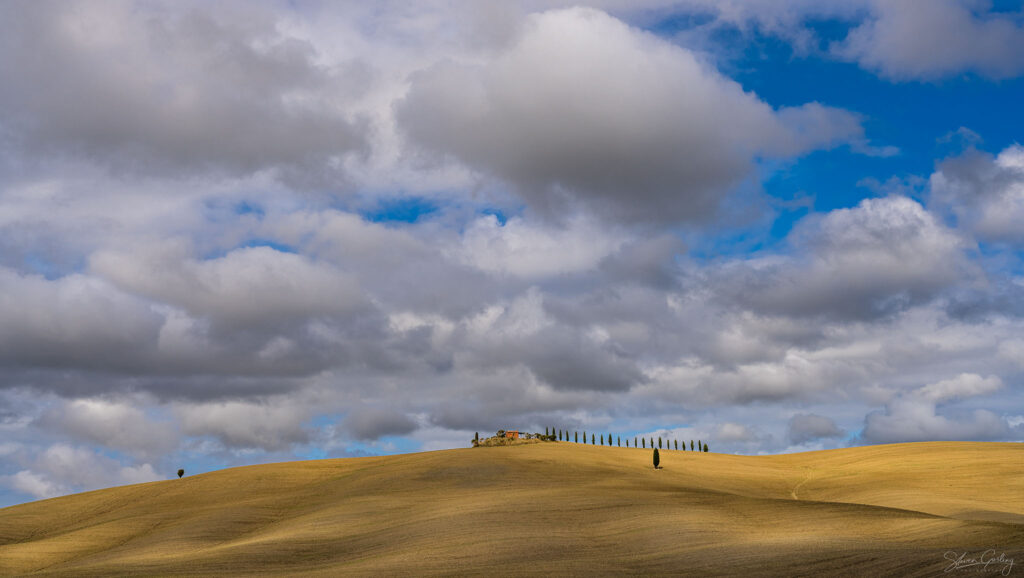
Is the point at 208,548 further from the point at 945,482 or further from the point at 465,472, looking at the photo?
the point at 945,482

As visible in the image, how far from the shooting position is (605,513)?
30.0m

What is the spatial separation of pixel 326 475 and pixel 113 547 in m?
18.5

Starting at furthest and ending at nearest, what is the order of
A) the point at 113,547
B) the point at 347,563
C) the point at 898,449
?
the point at 898,449 < the point at 113,547 < the point at 347,563

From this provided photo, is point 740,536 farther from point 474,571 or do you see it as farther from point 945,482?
point 945,482

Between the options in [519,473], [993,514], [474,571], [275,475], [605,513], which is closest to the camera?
[474,571]

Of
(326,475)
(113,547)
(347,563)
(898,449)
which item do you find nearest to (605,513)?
(347,563)

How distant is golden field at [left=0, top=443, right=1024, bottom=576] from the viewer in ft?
69.6

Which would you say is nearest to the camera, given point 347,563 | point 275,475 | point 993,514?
point 347,563

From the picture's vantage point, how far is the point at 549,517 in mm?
29422

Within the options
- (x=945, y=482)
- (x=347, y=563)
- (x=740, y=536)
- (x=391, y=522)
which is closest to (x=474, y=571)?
(x=347, y=563)

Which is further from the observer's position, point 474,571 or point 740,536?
point 740,536

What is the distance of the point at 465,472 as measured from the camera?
46.6 meters

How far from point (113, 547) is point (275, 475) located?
686 inches

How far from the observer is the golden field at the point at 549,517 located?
835 inches
